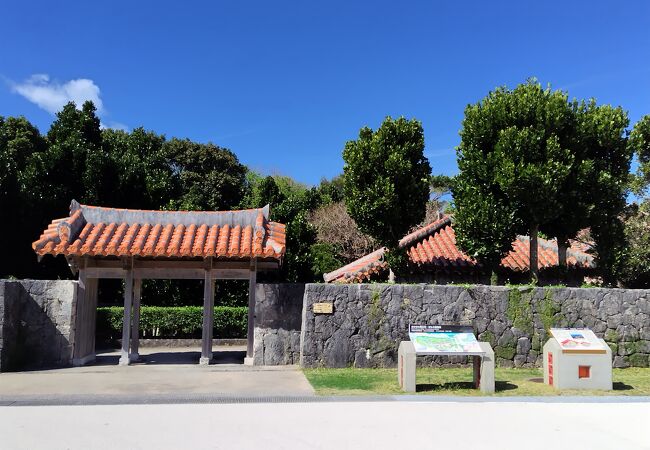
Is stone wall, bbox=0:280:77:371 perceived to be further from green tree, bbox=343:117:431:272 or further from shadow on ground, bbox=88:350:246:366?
green tree, bbox=343:117:431:272

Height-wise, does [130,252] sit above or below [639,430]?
above

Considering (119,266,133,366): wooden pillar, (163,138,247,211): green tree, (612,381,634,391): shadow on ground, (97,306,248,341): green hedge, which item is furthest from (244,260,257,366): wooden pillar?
(163,138,247,211): green tree

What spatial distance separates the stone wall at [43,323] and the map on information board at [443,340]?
333 inches

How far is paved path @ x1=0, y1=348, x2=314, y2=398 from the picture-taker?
390 inches

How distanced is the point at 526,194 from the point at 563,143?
218cm

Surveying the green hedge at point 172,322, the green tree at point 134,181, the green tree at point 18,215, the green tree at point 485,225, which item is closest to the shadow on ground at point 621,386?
the green tree at point 485,225

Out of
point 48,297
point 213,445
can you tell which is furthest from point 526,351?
point 48,297

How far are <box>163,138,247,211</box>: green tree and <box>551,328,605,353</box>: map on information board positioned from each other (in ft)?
92.0

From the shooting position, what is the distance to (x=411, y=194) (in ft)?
48.1

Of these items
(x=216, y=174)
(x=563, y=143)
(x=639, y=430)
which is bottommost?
(x=639, y=430)

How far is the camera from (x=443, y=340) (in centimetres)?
1046

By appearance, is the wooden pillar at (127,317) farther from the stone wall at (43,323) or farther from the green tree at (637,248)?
the green tree at (637,248)

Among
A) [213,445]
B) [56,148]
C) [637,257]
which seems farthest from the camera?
[56,148]

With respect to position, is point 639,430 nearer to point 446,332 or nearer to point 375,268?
point 446,332
